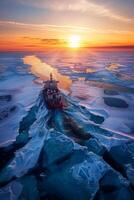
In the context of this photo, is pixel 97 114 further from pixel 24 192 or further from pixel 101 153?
pixel 24 192

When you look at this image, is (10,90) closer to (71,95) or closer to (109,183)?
(71,95)

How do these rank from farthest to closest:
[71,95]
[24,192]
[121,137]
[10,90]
Answer: [10,90]
[71,95]
[121,137]
[24,192]

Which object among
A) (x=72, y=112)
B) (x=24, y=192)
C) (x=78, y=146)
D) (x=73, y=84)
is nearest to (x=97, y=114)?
(x=72, y=112)

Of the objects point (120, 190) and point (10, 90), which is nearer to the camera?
point (120, 190)

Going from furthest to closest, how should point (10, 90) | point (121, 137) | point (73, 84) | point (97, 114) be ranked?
point (73, 84)
point (10, 90)
point (97, 114)
point (121, 137)

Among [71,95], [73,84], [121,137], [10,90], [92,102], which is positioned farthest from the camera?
[73,84]

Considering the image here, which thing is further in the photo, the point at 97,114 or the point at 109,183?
the point at 97,114

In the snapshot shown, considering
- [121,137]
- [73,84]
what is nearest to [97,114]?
[121,137]

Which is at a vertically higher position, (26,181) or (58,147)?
(58,147)

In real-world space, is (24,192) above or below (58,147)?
below
